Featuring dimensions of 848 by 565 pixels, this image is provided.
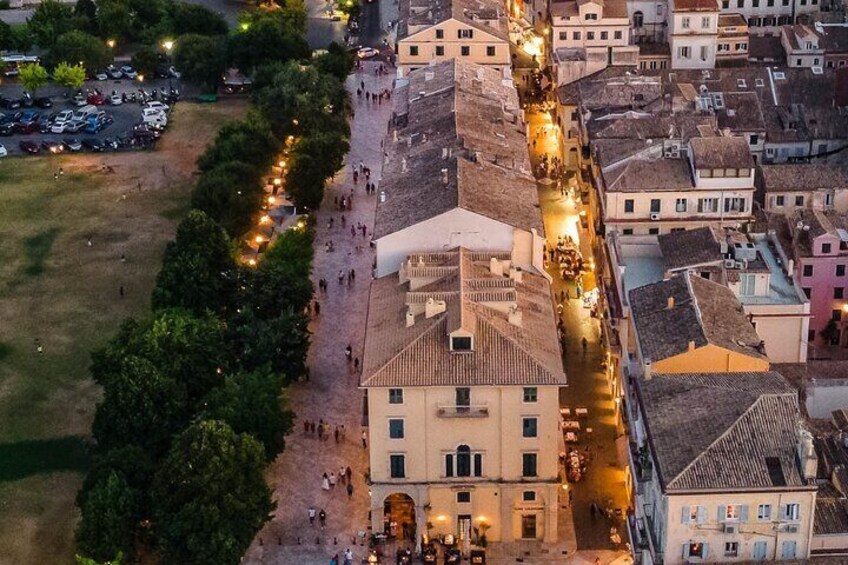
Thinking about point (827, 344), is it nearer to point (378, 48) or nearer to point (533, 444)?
point (533, 444)

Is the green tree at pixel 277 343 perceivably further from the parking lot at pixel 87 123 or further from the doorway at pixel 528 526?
the parking lot at pixel 87 123

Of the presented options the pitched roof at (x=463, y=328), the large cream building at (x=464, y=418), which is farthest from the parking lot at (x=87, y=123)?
the large cream building at (x=464, y=418)

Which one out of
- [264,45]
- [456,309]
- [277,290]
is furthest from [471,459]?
[264,45]

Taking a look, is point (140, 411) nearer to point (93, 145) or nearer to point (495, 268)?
point (495, 268)

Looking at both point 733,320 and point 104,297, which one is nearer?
point 733,320

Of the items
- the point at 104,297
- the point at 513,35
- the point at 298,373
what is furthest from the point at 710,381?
the point at 513,35
